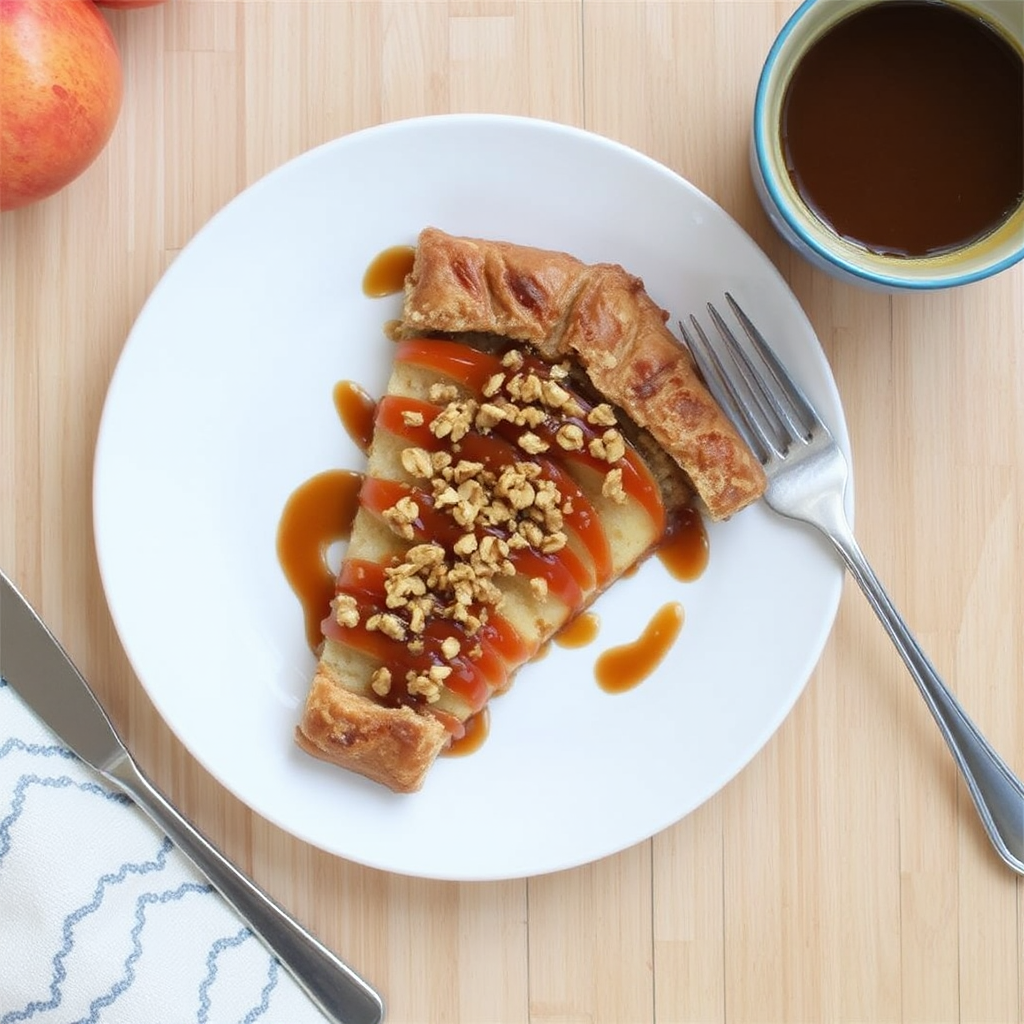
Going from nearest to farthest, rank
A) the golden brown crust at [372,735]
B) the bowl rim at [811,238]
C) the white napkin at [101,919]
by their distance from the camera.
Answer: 1. the bowl rim at [811,238]
2. the golden brown crust at [372,735]
3. the white napkin at [101,919]

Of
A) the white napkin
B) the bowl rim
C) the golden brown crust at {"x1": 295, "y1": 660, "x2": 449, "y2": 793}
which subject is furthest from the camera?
the white napkin

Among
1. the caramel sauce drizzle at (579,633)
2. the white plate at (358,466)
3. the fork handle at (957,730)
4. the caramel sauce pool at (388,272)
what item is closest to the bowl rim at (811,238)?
the white plate at (358,466)

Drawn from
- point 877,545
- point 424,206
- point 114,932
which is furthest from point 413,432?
point 114,932

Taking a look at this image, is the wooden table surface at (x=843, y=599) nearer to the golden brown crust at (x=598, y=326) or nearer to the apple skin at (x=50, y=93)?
the apple skin at (x=50, y=93)

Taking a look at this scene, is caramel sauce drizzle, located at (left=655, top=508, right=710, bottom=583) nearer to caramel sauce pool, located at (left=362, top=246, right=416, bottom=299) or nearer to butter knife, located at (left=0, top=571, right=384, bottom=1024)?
caramel sauce pool, located at (left=362, top=246, right=416, bottom=299)

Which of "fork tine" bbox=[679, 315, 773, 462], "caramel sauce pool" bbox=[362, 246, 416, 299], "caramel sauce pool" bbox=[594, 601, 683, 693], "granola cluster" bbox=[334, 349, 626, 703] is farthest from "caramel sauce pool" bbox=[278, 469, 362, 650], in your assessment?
"fork tine" bbox=[679, 315, 773, 462]

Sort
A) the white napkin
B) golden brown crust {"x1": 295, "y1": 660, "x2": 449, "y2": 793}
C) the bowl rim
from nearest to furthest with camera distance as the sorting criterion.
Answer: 1. the bowl rim
2. golden brown crust {"x1": 295, "y1": 660, "x2": 449, "y2": 793}
3. the white napkin

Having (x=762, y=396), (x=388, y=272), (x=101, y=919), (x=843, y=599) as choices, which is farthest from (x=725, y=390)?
(x=101, y=919)

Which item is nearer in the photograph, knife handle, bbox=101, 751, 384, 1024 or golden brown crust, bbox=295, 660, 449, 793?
golden brown crust, bbox=295, 660, 449, 793
